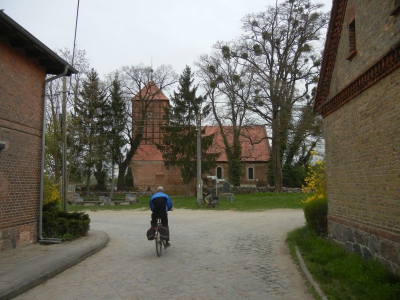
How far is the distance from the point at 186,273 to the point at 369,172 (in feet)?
14.2

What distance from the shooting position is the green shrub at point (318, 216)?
1156 centimetres

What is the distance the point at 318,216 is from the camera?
1169cm

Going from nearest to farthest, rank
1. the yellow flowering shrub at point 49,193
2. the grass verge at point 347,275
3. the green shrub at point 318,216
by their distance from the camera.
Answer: the grass verge at point 347,275 → the green shrub at point 318,216 → the yellow flowering shrub at point 49,193

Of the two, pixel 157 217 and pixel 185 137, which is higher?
pixel 185 137

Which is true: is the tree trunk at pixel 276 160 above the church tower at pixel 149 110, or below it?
below

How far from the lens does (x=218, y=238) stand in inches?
507

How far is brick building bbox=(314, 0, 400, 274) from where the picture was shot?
21.9ft

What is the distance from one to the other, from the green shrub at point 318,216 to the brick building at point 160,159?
32431 millimetres

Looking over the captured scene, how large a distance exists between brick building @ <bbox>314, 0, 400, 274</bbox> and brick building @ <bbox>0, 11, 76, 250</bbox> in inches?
311

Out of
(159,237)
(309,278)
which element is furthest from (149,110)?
(309,278)

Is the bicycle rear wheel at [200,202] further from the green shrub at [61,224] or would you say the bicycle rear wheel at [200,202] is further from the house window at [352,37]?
the house window at [352,37]

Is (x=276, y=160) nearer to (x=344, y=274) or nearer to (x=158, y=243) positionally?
(x=158, y=243)

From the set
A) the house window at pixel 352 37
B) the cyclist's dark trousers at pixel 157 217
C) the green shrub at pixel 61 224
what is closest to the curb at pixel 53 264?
the green shrub at pixel 61 224

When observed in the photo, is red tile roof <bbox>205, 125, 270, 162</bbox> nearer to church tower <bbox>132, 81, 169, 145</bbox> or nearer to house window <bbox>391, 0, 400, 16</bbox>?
church tower <bbox>132, 81, 169, 145</bbox>
